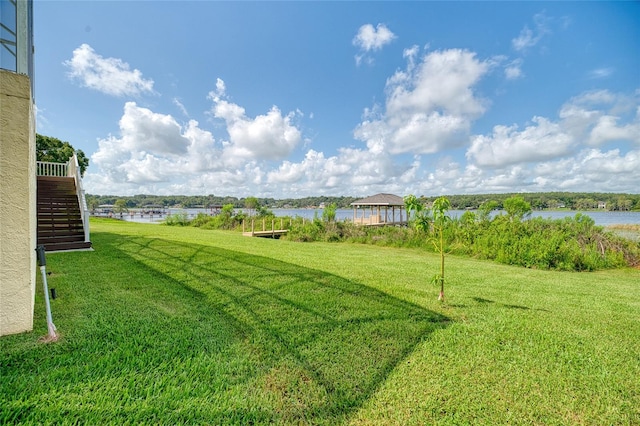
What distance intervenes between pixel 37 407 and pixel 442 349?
3.15 m

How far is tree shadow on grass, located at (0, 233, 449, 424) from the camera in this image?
1.71 metres

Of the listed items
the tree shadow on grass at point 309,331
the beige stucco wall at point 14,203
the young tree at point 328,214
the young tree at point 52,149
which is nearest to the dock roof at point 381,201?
the young tree at point 328,214

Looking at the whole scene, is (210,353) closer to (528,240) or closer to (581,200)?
(528,240)

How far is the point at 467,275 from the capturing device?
20.4 ft

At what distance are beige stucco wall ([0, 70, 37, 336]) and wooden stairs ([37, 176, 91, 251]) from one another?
6099 mm

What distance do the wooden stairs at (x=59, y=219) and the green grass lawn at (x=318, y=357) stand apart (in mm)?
3585

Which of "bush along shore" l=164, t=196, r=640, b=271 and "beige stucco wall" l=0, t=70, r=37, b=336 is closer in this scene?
"beige stucco wall" l=0, t=70, r=37, b=336

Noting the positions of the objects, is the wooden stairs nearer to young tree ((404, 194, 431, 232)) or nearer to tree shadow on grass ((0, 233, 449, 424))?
tree shadow on grass ((0, 233, 449, 424))

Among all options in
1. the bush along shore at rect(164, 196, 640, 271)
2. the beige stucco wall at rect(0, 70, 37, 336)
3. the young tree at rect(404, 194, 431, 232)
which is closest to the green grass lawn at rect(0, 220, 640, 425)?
the beige stucco wall at rect(0, 70, 37, 336)

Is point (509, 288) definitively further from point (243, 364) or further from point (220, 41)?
point (220, 41)

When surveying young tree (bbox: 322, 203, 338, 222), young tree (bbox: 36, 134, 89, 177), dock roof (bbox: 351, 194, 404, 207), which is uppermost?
young tree (bbox: 36, 134, 89, 177)

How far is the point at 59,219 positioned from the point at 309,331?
31.5 feet

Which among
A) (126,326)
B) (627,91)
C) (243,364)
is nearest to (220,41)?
(126,326)

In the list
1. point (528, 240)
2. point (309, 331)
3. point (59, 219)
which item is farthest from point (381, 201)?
point (309, 331)
